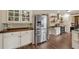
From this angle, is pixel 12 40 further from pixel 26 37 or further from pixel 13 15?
pixel 13 15

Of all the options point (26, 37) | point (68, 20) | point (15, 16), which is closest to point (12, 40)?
point (26, 37)

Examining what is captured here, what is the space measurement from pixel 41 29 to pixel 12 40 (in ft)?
1.20

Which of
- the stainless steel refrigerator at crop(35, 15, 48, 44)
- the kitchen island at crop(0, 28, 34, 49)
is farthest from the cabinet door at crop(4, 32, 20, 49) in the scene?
the stainless steel refrigerator at crop(35, 15, 48, 44)

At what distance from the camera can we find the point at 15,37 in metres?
1.61

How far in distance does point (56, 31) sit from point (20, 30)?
17.1 inches

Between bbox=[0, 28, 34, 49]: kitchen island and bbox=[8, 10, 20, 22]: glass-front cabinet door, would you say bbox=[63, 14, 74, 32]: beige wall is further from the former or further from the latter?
bbox=[8, 10, 20, 22]: glass-front cabinet door

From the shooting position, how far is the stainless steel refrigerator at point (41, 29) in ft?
5.33

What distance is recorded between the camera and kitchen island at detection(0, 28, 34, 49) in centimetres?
156

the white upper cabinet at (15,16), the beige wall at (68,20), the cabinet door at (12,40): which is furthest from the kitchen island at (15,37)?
the beige wall at (68,20)
